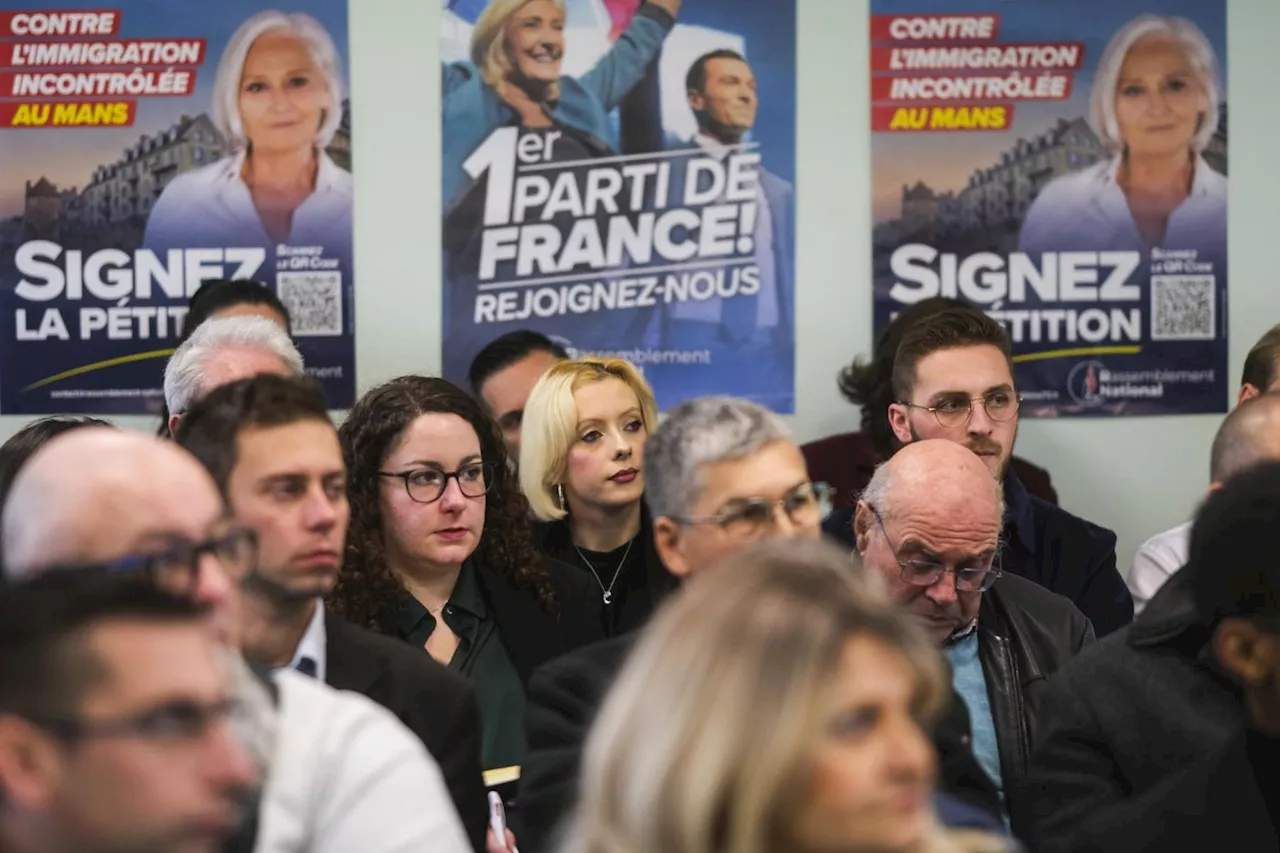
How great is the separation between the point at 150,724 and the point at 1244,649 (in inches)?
52.9

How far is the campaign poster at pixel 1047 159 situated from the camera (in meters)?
4.74

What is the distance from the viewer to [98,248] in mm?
4762

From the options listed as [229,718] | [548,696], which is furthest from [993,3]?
[229,718]

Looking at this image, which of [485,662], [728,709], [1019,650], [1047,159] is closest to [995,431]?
[1019,650]

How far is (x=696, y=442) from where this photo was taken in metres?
2.68

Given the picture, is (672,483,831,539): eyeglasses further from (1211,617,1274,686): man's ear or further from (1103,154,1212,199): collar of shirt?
(1103,154,1212,199): collar of shirt

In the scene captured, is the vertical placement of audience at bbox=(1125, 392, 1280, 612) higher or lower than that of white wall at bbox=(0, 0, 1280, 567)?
lower

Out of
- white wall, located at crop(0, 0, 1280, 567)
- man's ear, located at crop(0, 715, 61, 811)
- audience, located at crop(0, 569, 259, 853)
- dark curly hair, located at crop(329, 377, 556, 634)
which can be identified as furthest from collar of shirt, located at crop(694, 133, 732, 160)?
man's ear, located at crop(0, 715, 61, 811)

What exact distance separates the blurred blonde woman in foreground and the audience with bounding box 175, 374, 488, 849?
818 millimetres

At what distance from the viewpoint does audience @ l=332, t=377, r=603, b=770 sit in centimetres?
331

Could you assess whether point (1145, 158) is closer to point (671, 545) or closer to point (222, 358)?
point (222, 358)

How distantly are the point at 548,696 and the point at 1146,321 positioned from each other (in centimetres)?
276

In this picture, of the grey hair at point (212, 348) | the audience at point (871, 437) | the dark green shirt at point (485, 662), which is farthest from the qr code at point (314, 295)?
the dark green shirt at point (485, 662)

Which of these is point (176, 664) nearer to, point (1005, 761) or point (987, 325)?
point (1005, 761)
